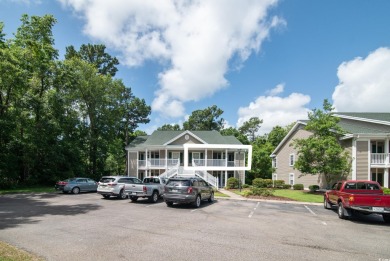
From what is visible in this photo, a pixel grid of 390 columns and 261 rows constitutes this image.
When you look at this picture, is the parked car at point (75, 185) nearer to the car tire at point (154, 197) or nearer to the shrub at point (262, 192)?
the car tire at point (154, 197)

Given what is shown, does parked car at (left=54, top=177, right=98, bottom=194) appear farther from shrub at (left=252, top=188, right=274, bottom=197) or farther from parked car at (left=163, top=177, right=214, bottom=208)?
shrub at (left=252, top=188, right=274, bottom=197)

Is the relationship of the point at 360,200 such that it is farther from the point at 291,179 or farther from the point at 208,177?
the point at 291,179

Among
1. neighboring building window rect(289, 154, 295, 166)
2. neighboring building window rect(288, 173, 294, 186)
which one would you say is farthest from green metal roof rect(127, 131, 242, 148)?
neighboring building window rect(288, 173, 294, 186)

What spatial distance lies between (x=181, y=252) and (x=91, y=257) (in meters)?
2.17

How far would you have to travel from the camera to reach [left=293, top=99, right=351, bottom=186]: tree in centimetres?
2447

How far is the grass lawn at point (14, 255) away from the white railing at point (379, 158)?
2803 centimetres

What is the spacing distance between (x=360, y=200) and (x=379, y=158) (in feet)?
56.4

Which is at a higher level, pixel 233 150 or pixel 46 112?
pixel 46 112

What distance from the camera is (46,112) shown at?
1309 inches

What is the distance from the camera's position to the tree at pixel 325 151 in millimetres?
24469

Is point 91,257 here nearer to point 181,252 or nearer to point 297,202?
point 181,252

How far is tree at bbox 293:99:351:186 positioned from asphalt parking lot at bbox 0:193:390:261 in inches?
470

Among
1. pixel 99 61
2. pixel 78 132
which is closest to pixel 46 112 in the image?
pixel 78 132

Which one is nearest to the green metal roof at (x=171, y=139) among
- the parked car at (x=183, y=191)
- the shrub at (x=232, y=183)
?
the shrub at (x=232, y=183)
